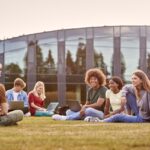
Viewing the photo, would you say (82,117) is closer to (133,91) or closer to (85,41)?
(133,91)

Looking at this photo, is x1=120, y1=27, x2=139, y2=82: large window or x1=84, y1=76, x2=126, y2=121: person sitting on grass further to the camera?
x1=120, y1=27, x2=139, y2=82: large window

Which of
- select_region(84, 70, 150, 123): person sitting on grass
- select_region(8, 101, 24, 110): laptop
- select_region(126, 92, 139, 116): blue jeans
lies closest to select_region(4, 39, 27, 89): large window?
select_region(8, 101, 24, 110): laptop

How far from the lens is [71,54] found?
128 ft

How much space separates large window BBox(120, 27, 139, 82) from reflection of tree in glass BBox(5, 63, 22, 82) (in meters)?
8.11

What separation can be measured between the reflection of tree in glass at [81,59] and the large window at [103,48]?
92 cm

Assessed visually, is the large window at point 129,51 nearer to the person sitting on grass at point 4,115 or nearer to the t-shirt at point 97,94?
the t-shirt at point 97,94

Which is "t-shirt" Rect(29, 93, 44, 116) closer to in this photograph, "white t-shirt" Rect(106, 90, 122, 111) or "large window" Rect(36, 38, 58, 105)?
"white t-shirt" Rect(106, 90, 122, 111)

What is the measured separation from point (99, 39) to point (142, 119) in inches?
1093

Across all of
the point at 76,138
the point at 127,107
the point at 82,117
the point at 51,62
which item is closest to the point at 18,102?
the point at 82,117

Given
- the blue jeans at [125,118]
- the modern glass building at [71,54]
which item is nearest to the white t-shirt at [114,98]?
the blue jeans at [125,118]

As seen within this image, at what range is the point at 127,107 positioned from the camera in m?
12.1

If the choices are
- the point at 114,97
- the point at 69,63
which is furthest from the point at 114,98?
the point at 69,63

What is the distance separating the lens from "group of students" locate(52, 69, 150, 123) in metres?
11.1

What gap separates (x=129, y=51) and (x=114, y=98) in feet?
86.7
